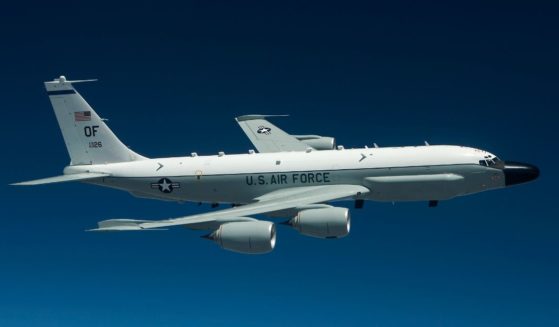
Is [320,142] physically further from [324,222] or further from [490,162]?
[324,222]

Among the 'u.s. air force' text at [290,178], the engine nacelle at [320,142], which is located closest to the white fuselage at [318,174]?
the 'u.s. air force' text at [290,178]

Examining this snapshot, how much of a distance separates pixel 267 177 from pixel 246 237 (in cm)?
1142

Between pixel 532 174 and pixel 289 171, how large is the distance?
18.3m

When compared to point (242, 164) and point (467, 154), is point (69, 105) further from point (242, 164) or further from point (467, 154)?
point (467, 154)

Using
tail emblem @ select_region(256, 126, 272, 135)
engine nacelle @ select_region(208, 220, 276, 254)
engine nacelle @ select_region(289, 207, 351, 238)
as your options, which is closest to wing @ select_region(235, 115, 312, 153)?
tail emblem @ select_region(256, 126, 272, 135)

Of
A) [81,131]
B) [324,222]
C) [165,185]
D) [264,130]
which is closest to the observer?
[324,222]

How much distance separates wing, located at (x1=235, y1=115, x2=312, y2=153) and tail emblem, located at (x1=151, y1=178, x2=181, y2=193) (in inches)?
439

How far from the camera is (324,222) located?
6128cm

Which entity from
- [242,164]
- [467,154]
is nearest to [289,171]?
[242,164]

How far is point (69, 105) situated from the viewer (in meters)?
76.2

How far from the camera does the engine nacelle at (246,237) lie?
58.6 m

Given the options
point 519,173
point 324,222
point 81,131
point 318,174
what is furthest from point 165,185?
point 519,173

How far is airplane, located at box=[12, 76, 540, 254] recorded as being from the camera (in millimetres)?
61219

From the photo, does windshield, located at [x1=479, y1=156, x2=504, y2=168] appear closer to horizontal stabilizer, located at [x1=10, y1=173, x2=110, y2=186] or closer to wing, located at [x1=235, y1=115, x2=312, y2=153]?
wing, located at [x1=235, y1=115, x2=312, y2=153]
